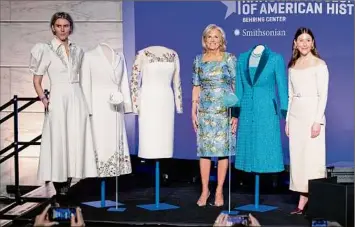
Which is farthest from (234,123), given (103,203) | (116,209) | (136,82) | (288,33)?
(288,33)

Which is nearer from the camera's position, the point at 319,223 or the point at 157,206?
the point at 319,223

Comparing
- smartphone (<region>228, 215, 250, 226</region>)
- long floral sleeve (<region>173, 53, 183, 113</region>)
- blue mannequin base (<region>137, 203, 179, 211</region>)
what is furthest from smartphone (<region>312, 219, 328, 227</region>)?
long floral sleeve (<region>173, 53, 183, 113</region>)

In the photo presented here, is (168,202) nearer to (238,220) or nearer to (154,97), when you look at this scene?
(154,97)

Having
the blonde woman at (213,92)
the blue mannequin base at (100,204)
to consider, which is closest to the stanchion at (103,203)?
the blue mannequin base at (100,204)

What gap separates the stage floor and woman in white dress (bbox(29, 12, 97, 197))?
37 centimetres

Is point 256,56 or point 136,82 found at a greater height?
point 256,56

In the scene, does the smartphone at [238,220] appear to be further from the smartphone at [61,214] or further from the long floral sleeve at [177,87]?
the long floral sleeve at [177,87]

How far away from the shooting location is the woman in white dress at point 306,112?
17.6 feet

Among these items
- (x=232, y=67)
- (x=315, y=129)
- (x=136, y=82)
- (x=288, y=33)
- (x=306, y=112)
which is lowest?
(x=315, y=129)

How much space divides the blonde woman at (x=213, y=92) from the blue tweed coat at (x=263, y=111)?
0.13m

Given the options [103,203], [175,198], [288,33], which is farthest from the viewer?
[288,33]

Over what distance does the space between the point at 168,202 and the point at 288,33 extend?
2.24 m

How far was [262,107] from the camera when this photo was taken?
5559 mm

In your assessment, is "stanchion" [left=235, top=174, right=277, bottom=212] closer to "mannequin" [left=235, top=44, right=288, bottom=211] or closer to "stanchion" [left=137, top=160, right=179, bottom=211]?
"mannequin" [left=235, top=44, right=288, bottom=211]
